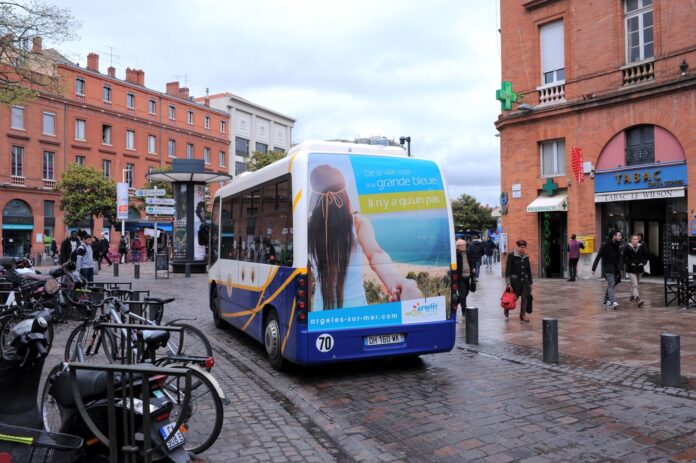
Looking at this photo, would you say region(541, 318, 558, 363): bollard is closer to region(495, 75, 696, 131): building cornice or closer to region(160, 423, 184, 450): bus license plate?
region(160, 423, 184, 450): bus license plate

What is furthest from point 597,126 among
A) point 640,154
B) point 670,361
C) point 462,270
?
point 670,361

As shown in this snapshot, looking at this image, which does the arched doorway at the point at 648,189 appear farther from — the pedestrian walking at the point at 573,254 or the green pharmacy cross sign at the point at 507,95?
the green pharmacy cross sign at the point at 507,95

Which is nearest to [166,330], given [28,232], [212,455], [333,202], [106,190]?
[212,455]

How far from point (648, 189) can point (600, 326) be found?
996cm

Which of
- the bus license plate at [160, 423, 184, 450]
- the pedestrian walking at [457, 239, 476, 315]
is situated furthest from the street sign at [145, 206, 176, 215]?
the bus license plate at [160, 423, 184, 450]

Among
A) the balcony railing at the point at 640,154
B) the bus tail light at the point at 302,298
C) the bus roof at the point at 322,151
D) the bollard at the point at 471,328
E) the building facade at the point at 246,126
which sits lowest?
the bollard at the point at 471,328

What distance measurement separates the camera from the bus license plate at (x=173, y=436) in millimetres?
3730

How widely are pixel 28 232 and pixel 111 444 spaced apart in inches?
1872

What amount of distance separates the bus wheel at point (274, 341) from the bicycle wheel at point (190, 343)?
4.32 ft

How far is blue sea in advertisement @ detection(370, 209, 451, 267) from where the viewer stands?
6922mm

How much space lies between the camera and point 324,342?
6.62m

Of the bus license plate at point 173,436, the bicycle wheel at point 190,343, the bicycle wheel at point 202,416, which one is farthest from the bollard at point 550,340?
Answer: the bus license plate at point 173,436

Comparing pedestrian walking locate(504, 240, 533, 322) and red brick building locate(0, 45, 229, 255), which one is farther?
red brick building locate(0, 45, 229, 255)

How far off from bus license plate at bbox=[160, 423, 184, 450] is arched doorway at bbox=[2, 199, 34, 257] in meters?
45.6
